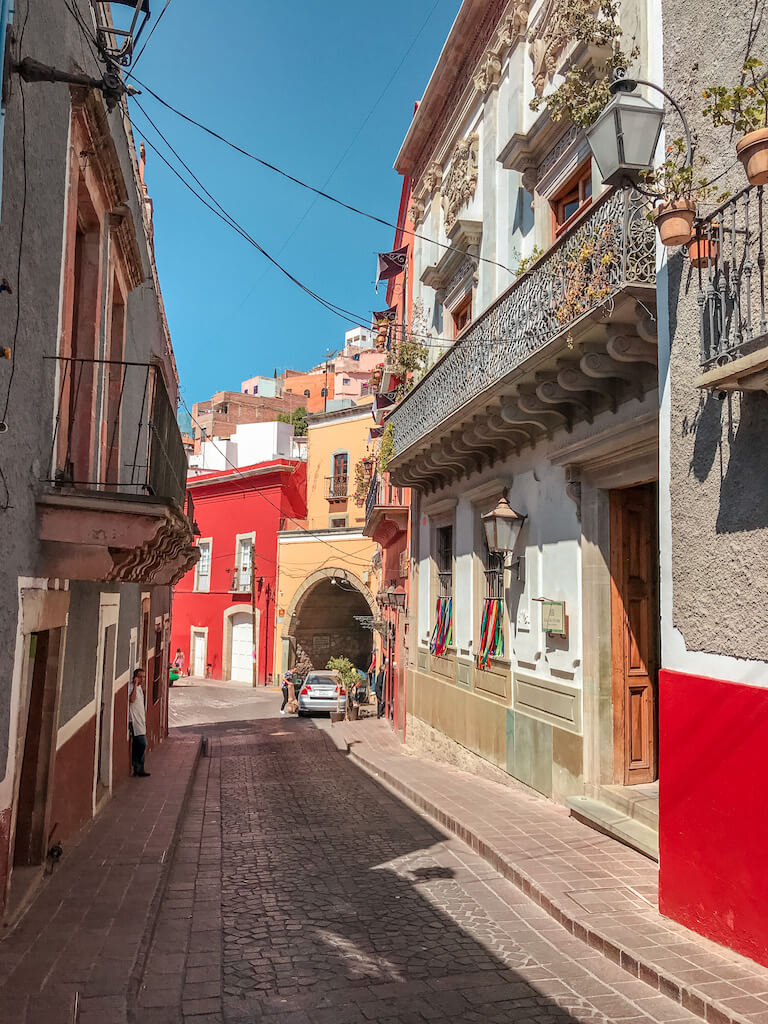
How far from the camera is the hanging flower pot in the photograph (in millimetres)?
5219

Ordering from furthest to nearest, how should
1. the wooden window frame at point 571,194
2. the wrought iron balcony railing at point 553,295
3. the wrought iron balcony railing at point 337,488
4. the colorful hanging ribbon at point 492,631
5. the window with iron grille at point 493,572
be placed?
the wrought iron balcony railing at point 337,488, the window with iron grille at point 493,572, the colorful hanging ribbon at point 492,631, the wooden window frame at point 571,194, the wrought iron balcony railing at point 553,295

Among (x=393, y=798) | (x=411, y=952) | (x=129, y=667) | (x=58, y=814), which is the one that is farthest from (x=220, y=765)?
(x=411, y=952)

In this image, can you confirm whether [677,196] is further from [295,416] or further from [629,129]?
[295,416]

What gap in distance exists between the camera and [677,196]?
536 centimetres

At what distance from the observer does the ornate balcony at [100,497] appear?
5.53m

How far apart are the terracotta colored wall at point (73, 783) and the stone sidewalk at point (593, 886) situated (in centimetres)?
375

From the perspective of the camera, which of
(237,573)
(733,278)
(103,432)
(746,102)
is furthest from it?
(237,573)

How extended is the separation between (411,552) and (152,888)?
10345 mm

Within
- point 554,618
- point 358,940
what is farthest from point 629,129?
point 358,940

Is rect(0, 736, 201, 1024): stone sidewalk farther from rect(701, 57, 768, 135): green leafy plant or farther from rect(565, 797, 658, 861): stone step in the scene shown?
rect(701, 57, 768, 135): green leafy plant

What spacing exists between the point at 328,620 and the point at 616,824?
85.2 ft

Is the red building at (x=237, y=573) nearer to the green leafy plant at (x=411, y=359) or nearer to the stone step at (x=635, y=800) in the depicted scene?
the green leafy plant at (x=411, y=359)

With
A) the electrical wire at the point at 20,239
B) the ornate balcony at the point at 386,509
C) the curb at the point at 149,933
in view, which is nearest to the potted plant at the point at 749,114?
the electrical wire at the point at 20,239

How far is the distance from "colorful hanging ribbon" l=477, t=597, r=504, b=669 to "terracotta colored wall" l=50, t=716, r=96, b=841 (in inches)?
200
